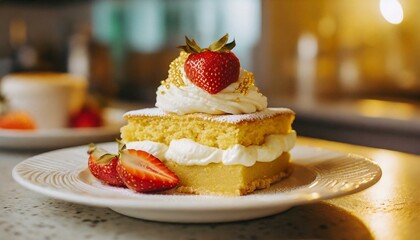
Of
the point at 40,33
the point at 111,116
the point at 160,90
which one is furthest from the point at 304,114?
the point at 40,33

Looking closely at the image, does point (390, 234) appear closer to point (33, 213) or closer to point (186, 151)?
point (186, 151)

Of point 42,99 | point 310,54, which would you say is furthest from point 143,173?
point 310,54

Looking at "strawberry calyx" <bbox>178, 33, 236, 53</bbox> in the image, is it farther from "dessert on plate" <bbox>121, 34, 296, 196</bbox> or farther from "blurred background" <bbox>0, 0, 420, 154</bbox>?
"blurred background" <bbox>0, 0, 420, 154</bbox>

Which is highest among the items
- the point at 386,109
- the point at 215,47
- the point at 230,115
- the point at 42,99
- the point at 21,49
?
the point at 215,47

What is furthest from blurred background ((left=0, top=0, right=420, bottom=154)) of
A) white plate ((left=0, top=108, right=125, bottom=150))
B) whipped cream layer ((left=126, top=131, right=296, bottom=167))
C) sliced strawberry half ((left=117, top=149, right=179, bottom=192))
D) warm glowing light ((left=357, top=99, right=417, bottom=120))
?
sliced strawberry half ((left=117, top=149, right=179, bottom=192))

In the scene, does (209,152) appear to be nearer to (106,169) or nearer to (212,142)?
(212,142)

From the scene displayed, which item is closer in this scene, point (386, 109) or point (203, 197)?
point (203, 197)
